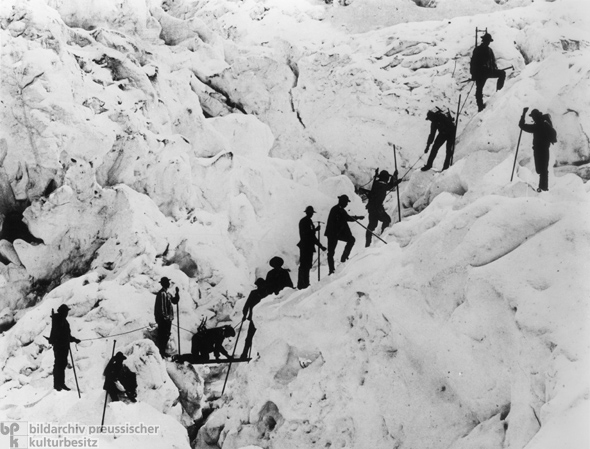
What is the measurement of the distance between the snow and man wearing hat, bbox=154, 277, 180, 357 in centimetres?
35

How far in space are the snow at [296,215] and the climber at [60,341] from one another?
0.39 m

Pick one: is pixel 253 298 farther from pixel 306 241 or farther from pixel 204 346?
pixel 306 241

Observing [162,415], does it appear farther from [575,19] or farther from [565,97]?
[575,19]

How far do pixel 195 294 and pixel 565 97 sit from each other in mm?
7400

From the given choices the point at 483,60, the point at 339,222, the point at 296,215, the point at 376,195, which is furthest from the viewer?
the point at 296,215

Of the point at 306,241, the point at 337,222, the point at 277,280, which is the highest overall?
the point at 337,222

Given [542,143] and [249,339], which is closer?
[542,143]

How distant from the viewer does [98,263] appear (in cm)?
1107

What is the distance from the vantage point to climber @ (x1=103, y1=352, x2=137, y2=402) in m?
9.17

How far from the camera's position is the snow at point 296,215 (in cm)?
802

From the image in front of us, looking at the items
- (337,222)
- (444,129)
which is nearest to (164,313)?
(337,222)

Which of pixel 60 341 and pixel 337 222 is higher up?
pixel 337 222

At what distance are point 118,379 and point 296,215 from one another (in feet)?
16.2

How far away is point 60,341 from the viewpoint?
30.3ft
